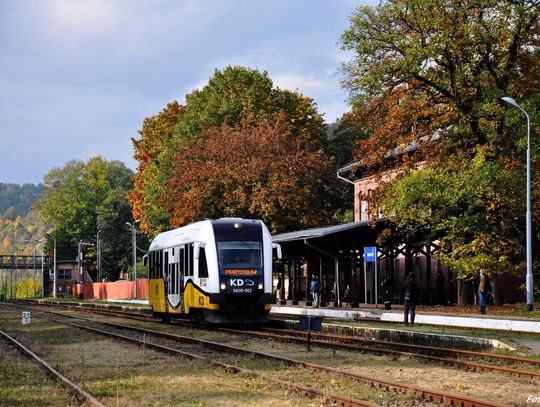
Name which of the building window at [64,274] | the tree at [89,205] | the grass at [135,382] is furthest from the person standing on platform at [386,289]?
the building window at [64,274]

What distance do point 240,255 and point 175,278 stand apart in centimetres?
419

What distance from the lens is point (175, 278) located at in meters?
31.9

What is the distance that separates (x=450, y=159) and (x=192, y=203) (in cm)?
2336

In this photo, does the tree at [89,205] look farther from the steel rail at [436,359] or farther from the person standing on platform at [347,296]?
the steel rail at [436,359]

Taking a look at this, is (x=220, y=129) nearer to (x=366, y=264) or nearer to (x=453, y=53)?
(x=366, y=264)

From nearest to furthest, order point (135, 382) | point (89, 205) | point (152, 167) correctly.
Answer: point (135, 382), point (152, 167), point (89, 205)

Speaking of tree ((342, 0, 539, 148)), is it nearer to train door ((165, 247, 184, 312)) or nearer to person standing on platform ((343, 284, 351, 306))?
train door ((165, 247, 184, 312))

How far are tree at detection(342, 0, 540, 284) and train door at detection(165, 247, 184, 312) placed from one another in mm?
10500

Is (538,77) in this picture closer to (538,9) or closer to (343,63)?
(538,9)

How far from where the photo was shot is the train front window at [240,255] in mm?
28281

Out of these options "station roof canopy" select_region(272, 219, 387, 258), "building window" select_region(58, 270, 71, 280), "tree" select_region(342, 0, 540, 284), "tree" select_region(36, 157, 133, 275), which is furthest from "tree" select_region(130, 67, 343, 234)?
"building window" select_region(58, 270, 71, 280)

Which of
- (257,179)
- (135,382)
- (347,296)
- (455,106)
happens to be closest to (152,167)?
(257,179)

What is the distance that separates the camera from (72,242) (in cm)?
12575

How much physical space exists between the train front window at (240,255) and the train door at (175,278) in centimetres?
298
